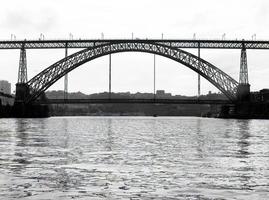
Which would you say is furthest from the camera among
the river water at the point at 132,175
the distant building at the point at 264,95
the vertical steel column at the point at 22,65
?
the distant building at the point at 264,95

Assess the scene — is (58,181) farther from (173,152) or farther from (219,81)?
(219,81)

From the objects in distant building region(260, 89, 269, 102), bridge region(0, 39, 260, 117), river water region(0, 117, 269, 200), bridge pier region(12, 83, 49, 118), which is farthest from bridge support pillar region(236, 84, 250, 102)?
river water region(0, 117, 269, 200)

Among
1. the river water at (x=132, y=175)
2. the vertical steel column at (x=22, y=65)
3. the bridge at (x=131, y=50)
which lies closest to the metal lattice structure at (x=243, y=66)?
the bridge at (x=131, y=50)

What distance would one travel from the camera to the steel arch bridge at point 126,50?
9512 centimetres

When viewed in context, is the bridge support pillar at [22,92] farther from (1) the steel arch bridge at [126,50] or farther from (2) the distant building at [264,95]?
(2) the distant building at [264,95]

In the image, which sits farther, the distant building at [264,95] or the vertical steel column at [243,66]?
the distant building at [264,95]

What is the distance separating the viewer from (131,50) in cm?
9612

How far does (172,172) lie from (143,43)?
269 feet

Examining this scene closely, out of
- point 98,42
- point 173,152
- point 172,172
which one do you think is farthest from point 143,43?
point 172,172

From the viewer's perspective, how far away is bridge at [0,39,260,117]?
91.7m

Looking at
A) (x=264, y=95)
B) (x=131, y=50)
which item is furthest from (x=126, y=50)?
(x=264, y=95)

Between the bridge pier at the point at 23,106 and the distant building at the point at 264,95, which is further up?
the distant building at the point at 264,95

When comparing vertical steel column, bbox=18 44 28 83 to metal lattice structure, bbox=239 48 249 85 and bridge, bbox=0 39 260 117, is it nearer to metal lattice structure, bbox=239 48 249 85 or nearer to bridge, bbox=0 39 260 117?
bridge, bbox=0 39 260 117

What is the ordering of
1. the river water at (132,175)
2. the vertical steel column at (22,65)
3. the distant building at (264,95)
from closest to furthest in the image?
the river water at (132,175)
the vertical steel column at (22,65)
the distant building at (264,95)
